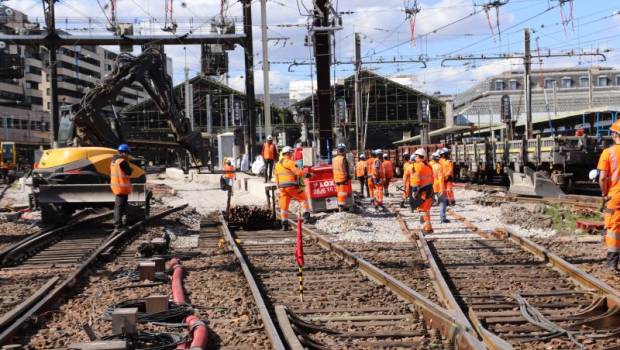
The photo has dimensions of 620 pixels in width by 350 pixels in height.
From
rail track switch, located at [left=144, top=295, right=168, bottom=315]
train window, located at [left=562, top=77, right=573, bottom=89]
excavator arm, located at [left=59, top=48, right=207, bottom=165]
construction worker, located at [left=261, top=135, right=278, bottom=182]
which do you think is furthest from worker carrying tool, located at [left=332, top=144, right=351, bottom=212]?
train window, located at [left=562, top=77, right=573, bottom=89]

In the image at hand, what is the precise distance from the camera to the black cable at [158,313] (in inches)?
260

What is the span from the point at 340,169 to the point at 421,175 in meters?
3.02

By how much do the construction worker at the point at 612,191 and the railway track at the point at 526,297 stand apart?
65 centimetres

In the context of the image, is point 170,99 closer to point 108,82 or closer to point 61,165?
point 108,82

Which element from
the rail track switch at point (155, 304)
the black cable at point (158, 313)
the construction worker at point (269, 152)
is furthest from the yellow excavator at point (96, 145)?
the rail track switch at point (155, 304)

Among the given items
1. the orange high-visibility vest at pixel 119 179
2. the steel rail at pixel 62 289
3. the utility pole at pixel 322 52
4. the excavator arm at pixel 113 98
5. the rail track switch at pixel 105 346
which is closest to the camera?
the rail track switch at pixel 105 346

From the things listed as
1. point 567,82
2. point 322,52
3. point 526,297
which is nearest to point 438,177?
point 322,52

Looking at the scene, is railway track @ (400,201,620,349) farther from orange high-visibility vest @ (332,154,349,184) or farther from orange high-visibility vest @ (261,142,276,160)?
orange high-visibility vest @ (261,142,276,160)

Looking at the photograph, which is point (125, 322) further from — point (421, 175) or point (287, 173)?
point (421, 175)

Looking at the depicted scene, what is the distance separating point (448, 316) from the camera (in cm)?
606

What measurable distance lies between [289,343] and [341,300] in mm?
2070

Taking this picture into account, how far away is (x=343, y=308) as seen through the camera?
7180 mm

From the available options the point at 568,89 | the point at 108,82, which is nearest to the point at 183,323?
the point at 108,82

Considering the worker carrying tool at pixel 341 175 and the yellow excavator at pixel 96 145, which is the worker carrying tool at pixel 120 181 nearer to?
the yellow excavator at pixel 96 145
